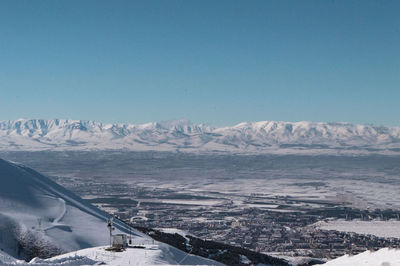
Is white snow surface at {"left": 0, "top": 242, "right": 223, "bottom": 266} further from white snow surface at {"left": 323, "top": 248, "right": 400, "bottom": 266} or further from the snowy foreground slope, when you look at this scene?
white snow surface at {"left": 323, "top": 248, "right": 400, "bottom": 266}

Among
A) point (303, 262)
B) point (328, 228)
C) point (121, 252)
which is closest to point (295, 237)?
point (328, 228)

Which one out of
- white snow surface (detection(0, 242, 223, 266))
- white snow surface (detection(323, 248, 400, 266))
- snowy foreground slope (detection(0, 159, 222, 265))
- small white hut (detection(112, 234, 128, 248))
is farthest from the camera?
snowy foreground slope (detection(0, 159, 222, 265))

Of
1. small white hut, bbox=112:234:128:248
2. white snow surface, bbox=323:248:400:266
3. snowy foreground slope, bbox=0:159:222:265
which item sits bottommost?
snowy foreground slope, bbox=0:159:222:265

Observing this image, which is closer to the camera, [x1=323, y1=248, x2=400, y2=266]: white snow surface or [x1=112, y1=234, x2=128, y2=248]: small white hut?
[x1=323, y1=248, x2=400, y2=266]: white snow surface

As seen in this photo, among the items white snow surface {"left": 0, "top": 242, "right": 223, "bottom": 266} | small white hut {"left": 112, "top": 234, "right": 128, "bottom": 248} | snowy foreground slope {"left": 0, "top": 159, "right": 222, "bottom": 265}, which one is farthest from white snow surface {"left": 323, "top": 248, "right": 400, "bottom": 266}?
small white hut {"left": 112, "top": 234, "right": 128, "bottom": 248}

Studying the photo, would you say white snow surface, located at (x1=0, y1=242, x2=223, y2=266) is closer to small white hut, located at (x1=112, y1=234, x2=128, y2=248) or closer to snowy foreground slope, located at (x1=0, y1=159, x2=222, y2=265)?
snowy foreground slope, located at (x1=0, y1=159, x2=222, y2=265)

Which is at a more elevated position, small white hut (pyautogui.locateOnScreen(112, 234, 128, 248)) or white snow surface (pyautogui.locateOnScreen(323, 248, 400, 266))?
white snow surface (pyautogui.locateOnScreen(323, 248, 400, 266))

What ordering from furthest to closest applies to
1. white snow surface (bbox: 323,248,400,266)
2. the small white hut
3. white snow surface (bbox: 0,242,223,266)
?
the small white hut
white snow surface (bbox: 0,242,223,266)
white snow surface (bbox: 323,248,400,266)

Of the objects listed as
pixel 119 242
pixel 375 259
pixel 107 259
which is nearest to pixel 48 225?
pixel 119 242
